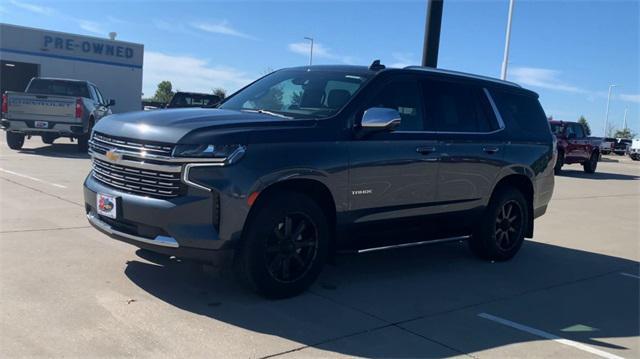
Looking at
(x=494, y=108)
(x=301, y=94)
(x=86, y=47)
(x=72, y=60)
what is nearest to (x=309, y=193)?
(x=301, y=94)

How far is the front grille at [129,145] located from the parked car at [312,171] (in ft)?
0.04

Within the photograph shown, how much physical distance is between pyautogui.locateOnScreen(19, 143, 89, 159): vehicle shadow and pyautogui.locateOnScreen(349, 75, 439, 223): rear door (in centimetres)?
1174

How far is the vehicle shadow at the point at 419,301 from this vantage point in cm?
426

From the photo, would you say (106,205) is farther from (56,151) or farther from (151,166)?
(56,151)

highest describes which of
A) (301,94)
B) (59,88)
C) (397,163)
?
(59,88)

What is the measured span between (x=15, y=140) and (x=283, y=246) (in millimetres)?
13779

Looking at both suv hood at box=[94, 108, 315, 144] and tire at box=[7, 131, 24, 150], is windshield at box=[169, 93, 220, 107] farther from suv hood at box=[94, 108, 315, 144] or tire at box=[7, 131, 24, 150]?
suv hood at box=[94, 108, 315, 144]

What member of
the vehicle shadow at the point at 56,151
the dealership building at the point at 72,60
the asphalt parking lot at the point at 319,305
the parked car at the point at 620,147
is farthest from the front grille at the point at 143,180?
the parked car at the point at 620,147

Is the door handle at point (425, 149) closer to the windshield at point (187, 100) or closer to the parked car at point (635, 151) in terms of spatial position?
the windshield at point (187, 100)

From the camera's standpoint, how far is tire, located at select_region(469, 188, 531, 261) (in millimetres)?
6574

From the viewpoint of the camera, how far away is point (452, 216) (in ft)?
20.1

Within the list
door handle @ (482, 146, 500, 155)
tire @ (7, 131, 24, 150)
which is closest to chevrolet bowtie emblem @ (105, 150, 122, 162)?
door handle @ (482, 146, 500, 155)

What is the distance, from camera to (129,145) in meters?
4.56

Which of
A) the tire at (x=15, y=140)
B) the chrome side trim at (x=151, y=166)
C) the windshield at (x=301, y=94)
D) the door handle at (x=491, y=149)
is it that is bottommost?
the tire at (x=15, y=140)
